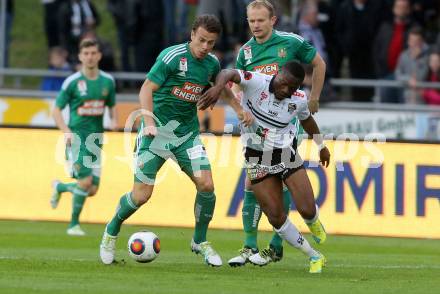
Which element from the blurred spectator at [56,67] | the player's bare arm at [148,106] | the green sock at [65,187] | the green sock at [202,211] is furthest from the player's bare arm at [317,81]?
the blurred spectator at [56,67]

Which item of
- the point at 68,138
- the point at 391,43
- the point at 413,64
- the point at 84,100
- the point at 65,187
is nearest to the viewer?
the point at 68,138

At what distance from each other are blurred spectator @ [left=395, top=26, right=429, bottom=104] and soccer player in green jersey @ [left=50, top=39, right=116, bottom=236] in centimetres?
618

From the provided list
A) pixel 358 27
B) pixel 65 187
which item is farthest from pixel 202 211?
pixel 358 27

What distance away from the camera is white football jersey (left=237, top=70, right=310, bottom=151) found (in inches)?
439

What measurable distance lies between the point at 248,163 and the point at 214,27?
4.73 ft

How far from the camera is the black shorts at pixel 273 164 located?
1125 cm

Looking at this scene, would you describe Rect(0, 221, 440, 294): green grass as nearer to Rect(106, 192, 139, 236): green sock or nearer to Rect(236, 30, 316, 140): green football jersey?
Rect(106, 192, 139, 236): green sock

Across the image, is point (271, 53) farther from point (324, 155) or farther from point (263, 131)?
point (324, 155)

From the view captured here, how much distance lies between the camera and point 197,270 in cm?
1131

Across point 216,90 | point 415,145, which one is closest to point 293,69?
point 216,90

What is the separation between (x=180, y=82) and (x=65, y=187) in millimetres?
5252

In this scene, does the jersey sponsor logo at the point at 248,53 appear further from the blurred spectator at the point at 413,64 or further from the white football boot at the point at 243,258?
the blurred spectator at the point at 413,64

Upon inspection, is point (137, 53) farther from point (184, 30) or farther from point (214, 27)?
point (214, 27)

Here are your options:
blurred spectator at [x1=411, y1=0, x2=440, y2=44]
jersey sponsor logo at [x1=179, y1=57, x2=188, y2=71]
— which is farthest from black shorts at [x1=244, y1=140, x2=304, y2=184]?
blurred spectator at [x1=411, y1=0, x2=440, y2=44]
